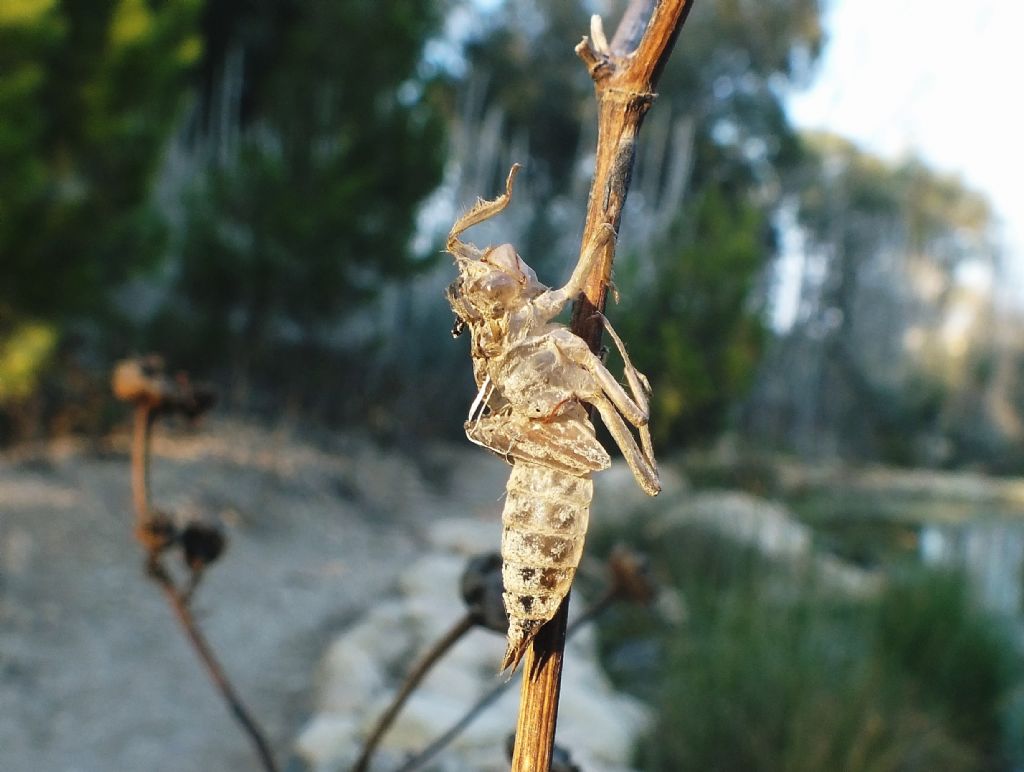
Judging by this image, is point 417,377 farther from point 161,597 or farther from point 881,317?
point 881,317

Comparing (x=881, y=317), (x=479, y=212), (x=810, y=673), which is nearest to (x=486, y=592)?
(x=479, y=212)

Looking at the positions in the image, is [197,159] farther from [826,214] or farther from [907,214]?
[907,214]

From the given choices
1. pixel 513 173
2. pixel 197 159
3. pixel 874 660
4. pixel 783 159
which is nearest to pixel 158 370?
pixel 513 173

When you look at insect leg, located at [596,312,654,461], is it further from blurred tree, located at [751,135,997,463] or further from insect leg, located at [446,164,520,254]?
blurred tree, located at [751,135,997,463]

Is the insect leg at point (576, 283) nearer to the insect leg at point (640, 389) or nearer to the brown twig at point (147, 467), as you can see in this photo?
the insect leg at point (640, 389)

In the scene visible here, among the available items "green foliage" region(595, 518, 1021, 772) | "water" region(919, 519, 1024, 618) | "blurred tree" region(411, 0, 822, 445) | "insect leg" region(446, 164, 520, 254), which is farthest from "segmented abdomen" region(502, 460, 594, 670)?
"blurred tree" region(411, 0, 822, 445)
